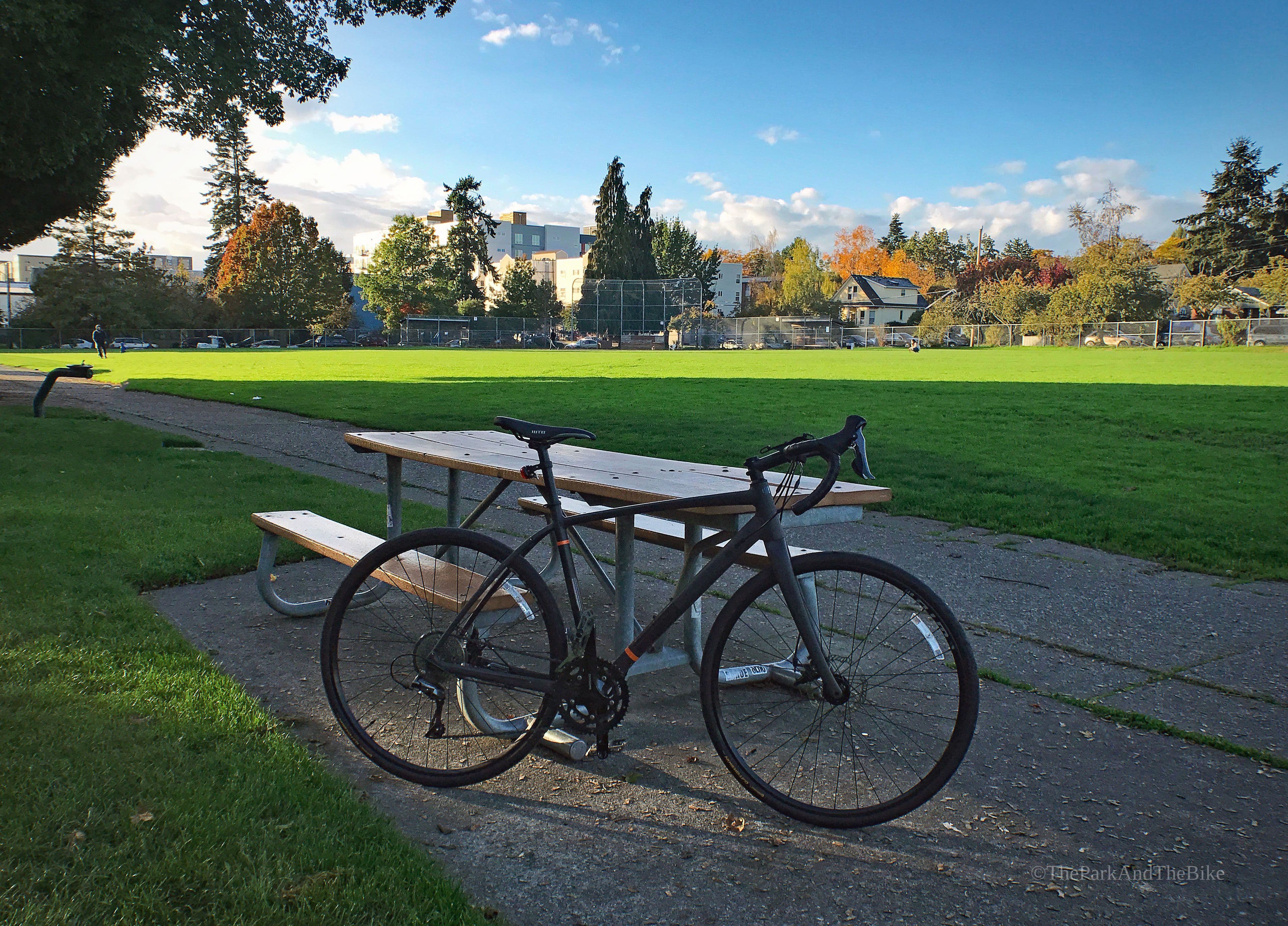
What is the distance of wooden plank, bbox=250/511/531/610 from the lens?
Answer: 3072mm

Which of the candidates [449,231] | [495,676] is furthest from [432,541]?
[449,231]

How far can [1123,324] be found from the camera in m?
55.3

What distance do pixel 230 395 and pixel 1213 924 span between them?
1839 centimetres

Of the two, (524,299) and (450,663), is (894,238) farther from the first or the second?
(450,663)

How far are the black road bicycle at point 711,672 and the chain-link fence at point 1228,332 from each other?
5317 centimetres

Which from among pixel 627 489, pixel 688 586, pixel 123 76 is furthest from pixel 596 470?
pixel 123 76

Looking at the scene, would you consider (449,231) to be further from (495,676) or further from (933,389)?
(495,676)

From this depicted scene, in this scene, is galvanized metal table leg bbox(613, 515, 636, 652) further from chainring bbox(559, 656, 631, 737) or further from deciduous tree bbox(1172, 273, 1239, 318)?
deciduous tree bbox(1172, 273, 1239, 318)

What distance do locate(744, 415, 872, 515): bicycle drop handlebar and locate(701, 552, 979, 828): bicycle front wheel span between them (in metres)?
0.23

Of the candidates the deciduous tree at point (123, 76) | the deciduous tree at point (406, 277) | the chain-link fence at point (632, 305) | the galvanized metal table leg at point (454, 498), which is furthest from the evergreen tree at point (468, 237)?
the galvanized metal table leg at point (454, 498)

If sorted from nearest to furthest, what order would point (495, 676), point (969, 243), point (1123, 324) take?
point (495, 676), point (1123, 324), point (969, 243)

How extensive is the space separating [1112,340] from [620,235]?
46274 millimetres

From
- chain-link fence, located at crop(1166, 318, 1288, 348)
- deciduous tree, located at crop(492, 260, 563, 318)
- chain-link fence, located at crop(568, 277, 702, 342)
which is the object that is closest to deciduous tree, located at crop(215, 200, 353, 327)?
deciduous tree, located at crop(492, 260, 563, 318)

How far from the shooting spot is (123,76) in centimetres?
1117
